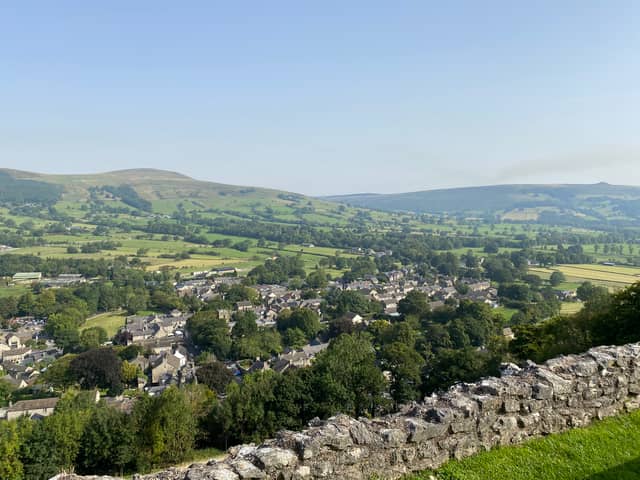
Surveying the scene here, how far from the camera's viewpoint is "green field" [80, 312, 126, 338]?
6662cm

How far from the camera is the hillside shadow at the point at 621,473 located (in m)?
6.42

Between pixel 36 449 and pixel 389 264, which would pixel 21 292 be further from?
pixel 389 264

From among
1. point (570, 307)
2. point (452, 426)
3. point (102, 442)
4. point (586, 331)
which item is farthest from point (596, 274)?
point (452, 426)

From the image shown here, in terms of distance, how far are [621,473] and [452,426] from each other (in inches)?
104

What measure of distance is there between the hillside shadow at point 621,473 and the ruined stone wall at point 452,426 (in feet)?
3.72

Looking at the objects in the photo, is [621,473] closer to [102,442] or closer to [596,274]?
[102,442]

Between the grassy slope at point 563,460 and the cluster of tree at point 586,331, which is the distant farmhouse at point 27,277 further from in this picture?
the grassy slope at point 563,460

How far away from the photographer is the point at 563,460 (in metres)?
6.89

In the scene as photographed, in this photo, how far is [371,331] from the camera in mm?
58094

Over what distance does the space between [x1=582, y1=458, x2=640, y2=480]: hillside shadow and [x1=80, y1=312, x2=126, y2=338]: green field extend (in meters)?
68.3

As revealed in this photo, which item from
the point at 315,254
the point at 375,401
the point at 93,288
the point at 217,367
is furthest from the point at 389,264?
the point at 375,401

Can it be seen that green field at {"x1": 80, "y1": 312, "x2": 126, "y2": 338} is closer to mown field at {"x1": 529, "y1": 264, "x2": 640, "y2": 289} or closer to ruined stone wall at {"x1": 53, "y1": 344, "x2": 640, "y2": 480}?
ruined stone wall at {"x1": 53, "y1": 344, "x2": 640, "y2": 480}

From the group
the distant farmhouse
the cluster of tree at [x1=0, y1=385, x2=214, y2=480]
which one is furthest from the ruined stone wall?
the distant farmhouse

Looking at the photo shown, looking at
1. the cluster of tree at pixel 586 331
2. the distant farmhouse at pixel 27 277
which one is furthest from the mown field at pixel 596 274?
the distant farmhouse at pixel 27 277
